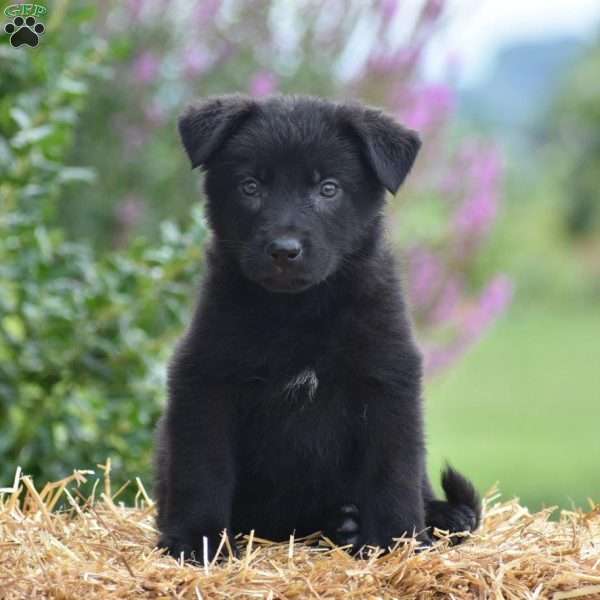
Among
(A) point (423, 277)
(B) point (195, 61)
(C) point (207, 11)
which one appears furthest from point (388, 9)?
(A) point (423, 277)

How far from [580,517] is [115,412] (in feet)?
8.04

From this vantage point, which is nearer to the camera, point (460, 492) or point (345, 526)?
point (345, 526)

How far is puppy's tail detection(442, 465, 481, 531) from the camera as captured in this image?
426 cm

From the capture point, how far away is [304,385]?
386 centimetres

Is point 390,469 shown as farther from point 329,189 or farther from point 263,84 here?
point 263,84

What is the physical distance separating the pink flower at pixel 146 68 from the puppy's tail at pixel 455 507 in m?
3.74

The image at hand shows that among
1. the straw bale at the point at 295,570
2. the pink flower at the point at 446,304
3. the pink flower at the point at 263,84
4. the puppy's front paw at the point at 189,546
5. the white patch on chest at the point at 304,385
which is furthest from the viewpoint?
the pink flower at the point at 446,304

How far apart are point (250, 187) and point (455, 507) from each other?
1.27 metres

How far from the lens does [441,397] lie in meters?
18.5

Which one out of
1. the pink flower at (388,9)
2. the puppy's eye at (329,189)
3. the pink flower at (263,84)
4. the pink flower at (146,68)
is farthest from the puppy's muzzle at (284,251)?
the pink flower at (388,9)

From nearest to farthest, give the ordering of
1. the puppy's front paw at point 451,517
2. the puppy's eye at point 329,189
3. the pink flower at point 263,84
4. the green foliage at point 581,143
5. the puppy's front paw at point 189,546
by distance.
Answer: the puppy's front paw at point 189,546
the puppy's eye at point 329,189
the puppy's front paw at point 451,517
the pink flower at point 263,84
the green foliage at point 581,143

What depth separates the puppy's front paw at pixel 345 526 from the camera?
392 centimetres

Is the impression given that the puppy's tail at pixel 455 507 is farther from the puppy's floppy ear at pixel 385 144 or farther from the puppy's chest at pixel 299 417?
the puppy's floppy ear at pixel 385 144

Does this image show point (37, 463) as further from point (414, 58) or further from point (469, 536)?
point (414, 58)
